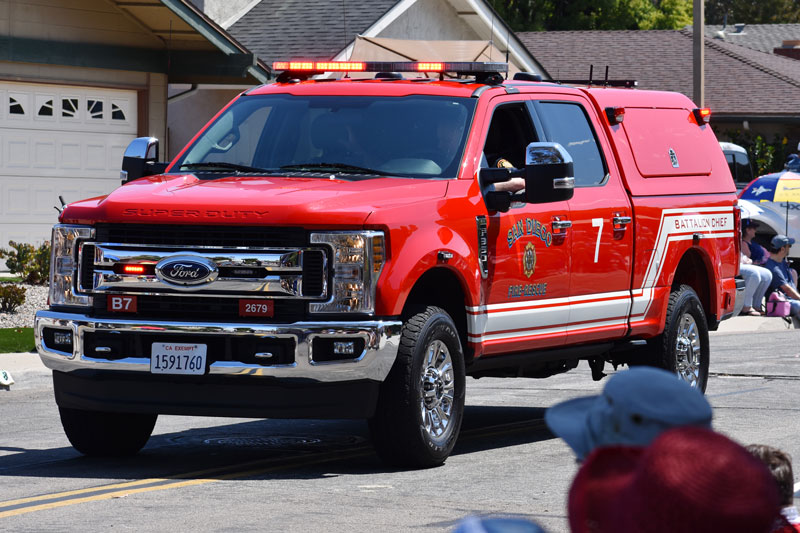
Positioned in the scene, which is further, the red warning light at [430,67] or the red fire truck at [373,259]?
the red warning light at [430,67]

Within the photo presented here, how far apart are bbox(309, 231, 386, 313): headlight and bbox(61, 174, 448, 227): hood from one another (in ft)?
0.26

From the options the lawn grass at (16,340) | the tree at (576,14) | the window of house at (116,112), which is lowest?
the lawn grass at (16,340)

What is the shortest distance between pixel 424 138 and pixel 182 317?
6.41ft

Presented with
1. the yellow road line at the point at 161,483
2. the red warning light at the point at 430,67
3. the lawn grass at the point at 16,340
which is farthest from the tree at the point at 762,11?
the yellow road line at the point at 161,483

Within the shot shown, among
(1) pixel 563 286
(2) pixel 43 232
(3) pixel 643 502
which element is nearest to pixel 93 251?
(1) pixel 563 286

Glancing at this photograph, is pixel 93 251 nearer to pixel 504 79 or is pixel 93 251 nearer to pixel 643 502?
pixel 504 79

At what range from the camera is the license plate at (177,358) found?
770 cm

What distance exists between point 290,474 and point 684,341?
13.0 feet

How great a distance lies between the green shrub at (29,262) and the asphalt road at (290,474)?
652cm

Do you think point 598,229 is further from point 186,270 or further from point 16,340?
point 16,340

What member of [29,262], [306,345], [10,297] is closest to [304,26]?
[29,262]

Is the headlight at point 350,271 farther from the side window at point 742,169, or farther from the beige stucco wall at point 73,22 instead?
the side window at point 742,169

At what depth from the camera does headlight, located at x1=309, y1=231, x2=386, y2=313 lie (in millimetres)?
7676

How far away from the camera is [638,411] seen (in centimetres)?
202
